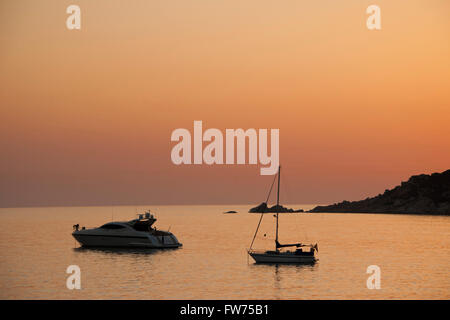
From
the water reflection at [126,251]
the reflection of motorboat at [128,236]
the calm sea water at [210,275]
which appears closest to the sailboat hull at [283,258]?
the calm sea water at [210,275]

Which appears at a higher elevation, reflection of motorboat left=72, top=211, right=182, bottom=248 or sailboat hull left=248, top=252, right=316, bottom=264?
reflection of motorboat left=72, top=211, right=182, bottom=248

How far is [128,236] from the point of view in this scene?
251 feet

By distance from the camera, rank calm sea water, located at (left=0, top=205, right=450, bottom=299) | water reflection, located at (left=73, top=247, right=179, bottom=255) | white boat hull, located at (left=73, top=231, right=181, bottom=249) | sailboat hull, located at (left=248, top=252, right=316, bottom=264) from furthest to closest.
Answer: white boat hull, located at (left=73, top=231, right=181, bottom=249) < water reflection, located at (left=73, top=247, right=179, bottom=255) < sailboat hull, located at (left=248, top=252, right=316, bottom=264) < calm sea water, located at (left=0, top=205, right=450, bottom=299)

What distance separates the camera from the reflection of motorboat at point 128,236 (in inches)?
2997

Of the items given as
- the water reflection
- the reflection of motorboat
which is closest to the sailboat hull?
the water reflection

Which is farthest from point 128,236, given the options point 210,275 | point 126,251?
point 210,275

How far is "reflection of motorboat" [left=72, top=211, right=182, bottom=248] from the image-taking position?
76.1 metres

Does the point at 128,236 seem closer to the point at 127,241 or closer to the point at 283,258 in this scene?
the point at 127,241

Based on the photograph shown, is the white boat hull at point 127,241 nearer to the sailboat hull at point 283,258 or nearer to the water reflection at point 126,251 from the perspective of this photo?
the water reflection at point 126,251

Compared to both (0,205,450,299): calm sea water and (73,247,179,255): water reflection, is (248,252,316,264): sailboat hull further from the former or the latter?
(73,247,179,255): water reflection
